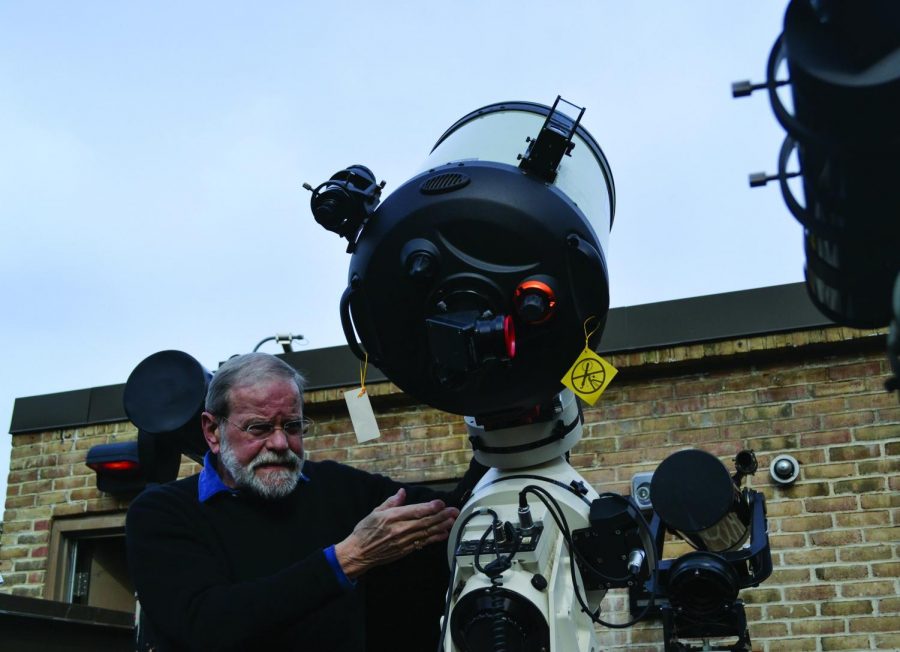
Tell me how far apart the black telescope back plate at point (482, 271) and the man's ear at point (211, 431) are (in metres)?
0.89

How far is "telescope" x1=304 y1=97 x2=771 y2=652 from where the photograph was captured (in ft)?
7.35

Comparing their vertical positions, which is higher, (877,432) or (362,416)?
(877,432)

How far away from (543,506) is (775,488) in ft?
10.5

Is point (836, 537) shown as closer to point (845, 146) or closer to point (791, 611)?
point (791, 611)

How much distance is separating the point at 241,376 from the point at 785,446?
3.28 m

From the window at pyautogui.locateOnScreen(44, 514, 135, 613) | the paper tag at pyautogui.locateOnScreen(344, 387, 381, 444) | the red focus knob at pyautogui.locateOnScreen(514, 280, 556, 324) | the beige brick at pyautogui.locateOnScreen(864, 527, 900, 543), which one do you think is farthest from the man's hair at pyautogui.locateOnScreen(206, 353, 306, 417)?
the window at pyautogui.locateOnScreen(44, 514, 135, 613)

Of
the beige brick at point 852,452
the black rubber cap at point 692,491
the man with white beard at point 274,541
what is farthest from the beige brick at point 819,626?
the black rubber cap at point 692,491

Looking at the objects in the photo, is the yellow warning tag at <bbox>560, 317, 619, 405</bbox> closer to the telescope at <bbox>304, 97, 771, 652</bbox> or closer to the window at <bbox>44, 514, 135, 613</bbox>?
the telescope at <bbox>304, 97, 771, 652</bbox>

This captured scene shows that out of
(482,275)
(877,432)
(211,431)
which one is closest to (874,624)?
(877,432)

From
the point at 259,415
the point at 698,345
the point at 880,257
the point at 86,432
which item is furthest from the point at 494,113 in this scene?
the point at 86,432

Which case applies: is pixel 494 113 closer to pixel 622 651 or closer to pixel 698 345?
pixel 698 345

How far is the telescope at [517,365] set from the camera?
2240mm

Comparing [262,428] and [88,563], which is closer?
[262,428]

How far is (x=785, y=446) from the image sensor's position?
5.27 m
